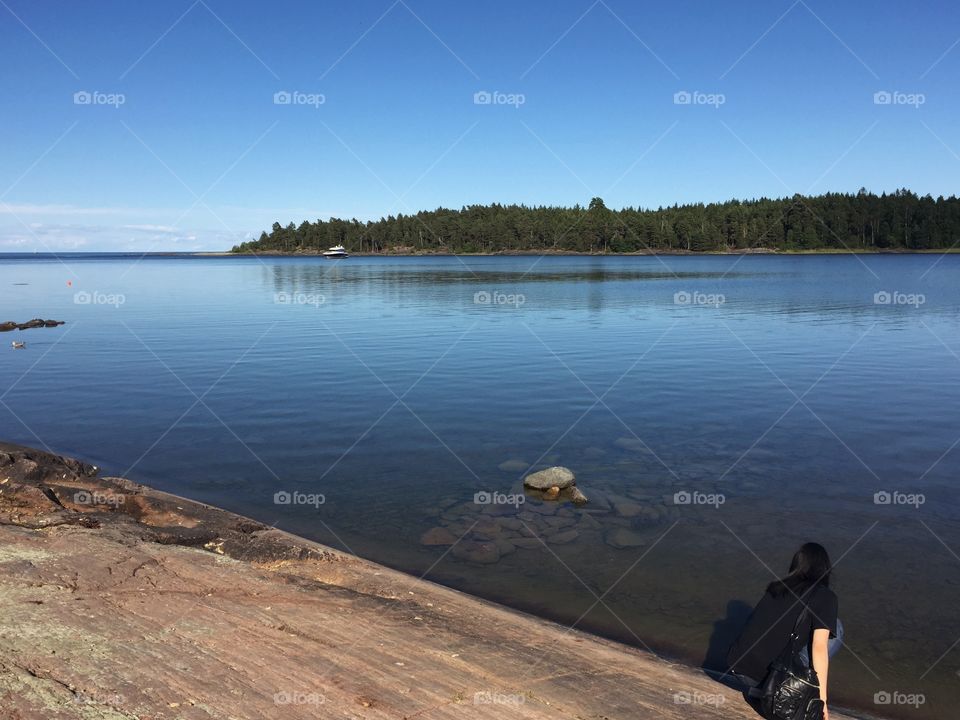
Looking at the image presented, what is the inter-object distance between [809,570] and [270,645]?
5197mm

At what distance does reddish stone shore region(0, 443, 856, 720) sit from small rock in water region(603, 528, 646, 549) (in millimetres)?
3101

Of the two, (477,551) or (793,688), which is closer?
(793,688)

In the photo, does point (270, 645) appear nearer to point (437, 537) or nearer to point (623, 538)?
point (437, 537)

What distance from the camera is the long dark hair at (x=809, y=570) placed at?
260 inches

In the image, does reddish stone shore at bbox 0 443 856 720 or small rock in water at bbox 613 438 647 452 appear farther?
small rock in water at bbox 613 438 647 452

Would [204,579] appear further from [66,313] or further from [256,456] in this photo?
[66,313]

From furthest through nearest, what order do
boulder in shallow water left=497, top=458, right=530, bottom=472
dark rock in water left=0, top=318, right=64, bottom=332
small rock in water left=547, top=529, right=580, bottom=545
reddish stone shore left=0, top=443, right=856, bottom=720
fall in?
dark rock in water left=0, top=318, right=64, bottom=332
boulder in shallow water left=497, top=458, right=530, bottom=472
small rock in water left=547, top=529, right=580, bottom=545
reddish stone shore left=0, top=443, right=856, bottom=720

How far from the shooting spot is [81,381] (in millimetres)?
25797

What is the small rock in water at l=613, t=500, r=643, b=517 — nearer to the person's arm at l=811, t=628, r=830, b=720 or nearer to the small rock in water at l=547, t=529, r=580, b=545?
the small rock in water at l=547, t=529, r=580, b=545

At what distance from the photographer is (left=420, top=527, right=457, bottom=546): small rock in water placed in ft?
39.9

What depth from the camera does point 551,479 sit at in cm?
1404

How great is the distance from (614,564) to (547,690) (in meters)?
4.68

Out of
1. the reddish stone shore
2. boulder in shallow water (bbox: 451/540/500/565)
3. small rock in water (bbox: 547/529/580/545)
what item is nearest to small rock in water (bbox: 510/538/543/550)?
small rock in water (bbox: 547/529/580/545)

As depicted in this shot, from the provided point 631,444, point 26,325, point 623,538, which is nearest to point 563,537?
point 623,538
